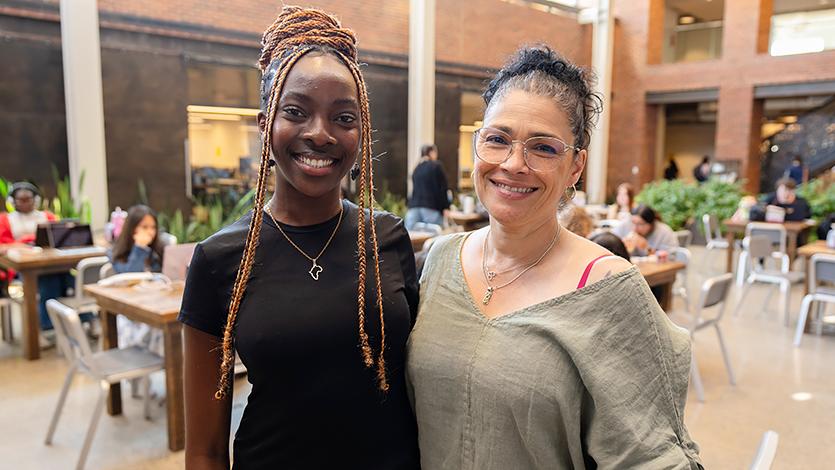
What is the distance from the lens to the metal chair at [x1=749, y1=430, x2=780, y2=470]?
1.46 metres

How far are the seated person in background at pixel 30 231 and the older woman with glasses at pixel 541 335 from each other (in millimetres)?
4960

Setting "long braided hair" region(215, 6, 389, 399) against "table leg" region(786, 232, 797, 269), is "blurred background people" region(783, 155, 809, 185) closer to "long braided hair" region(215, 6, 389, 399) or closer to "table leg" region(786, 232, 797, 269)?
"table leg" region(786, 232, 797, 269)

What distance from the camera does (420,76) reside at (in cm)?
1043

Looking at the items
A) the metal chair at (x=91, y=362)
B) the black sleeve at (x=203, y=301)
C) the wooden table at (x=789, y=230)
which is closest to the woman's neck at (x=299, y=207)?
the black sleeve at (x=203, y=301)

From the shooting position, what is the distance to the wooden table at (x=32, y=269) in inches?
187

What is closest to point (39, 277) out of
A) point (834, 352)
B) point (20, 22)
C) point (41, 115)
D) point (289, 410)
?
point (41, 115)

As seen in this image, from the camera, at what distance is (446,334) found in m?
1.32

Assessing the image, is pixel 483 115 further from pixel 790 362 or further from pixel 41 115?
pixel 41 115

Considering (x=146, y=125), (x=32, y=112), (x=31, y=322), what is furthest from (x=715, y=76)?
(x=31, y=322)

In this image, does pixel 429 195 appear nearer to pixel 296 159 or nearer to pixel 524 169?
pixel 524 169

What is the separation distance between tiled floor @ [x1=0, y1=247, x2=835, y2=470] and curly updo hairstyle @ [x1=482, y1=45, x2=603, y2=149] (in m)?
2.19

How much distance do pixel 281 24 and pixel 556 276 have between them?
0.77m

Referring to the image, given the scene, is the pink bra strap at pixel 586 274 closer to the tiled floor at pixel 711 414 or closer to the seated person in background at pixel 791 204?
the tiled floor at pixel 711 414

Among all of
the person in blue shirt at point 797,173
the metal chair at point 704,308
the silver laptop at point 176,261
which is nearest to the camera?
the silver laptop at point 176,261
